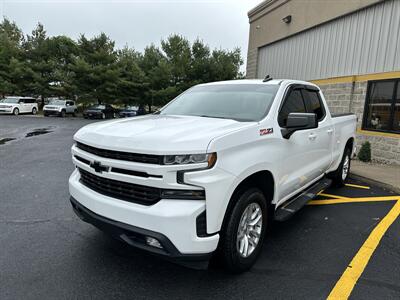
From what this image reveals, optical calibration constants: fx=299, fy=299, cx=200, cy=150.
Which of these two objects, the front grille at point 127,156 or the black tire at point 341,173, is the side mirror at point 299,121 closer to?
the front grille at point 127,156

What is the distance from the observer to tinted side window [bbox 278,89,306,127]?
350 centimetres

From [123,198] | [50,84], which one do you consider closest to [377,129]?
[123,198]

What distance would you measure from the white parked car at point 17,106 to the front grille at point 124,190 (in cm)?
2942

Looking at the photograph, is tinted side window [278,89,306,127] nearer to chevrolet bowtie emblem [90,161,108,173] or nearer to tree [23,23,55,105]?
chevrolet bowtie emblem [90,161,108,173]

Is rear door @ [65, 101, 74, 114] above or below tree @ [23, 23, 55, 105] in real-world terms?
below

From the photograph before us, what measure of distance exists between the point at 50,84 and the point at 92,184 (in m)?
36.3

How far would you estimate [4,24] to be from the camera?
167 ft

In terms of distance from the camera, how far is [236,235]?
2.72m

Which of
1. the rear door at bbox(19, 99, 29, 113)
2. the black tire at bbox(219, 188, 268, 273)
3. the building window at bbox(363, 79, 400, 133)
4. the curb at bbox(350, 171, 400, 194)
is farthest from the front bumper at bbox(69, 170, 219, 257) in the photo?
the rear door at bbox(19, 99, 29, 113)

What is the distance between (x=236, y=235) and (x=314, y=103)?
2.87 meters

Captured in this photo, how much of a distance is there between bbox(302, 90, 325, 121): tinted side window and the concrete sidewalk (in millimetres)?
2862

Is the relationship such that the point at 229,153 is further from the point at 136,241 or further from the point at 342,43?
the point at 342,43

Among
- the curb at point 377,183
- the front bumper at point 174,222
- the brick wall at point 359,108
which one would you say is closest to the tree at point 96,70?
the brick wall at point 359,108

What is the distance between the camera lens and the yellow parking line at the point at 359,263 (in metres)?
2.71
